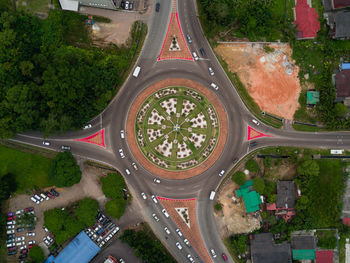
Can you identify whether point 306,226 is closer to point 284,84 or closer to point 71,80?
point 284,84

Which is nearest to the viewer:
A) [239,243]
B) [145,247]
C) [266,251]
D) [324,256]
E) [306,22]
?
[145,247]

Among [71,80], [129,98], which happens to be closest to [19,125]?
[71,80]

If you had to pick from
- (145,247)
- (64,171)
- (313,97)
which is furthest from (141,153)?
(313,97)

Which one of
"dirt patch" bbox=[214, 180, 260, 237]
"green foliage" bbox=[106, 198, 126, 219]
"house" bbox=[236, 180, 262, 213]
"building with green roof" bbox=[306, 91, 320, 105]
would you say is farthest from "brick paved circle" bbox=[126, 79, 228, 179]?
"building with green roof" bbox=[306, 91, 320, 105]

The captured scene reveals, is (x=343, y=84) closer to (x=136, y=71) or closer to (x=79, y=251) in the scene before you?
(x=136, y=71)

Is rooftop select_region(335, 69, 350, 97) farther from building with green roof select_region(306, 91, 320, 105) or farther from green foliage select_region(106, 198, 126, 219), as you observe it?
green foliage select_region(106, 198, 126, 219)

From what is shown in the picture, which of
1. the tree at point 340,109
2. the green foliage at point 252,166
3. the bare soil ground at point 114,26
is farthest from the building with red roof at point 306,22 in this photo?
the bare soil ground at point 114,26
